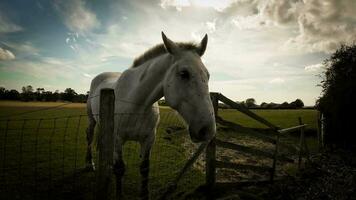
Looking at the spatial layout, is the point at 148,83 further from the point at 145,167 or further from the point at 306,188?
the point at 306,188

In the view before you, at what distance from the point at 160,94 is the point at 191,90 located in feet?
3.27

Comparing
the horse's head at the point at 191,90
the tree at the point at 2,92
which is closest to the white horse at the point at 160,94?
the horse's head at the point at 191,90

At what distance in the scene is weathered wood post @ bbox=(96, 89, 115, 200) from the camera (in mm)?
2703

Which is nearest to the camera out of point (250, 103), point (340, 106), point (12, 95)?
point (340, 106)

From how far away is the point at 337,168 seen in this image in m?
8.56

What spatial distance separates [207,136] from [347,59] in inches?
692

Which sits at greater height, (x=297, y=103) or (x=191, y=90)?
(x=297, y=103)

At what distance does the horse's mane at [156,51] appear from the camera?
3734 millimetres

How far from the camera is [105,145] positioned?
2.70 m

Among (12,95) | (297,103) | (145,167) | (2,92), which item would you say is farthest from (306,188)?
(2,92)

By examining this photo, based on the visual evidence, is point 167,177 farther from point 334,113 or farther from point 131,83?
point 334,113

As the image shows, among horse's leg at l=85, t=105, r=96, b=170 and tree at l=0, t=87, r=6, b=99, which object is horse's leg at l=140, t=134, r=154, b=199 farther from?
tree at l=0, t=87, r=6, b=99

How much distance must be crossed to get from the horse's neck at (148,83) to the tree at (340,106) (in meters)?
12.8

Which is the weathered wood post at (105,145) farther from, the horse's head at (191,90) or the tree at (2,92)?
the tree at (2,92)
